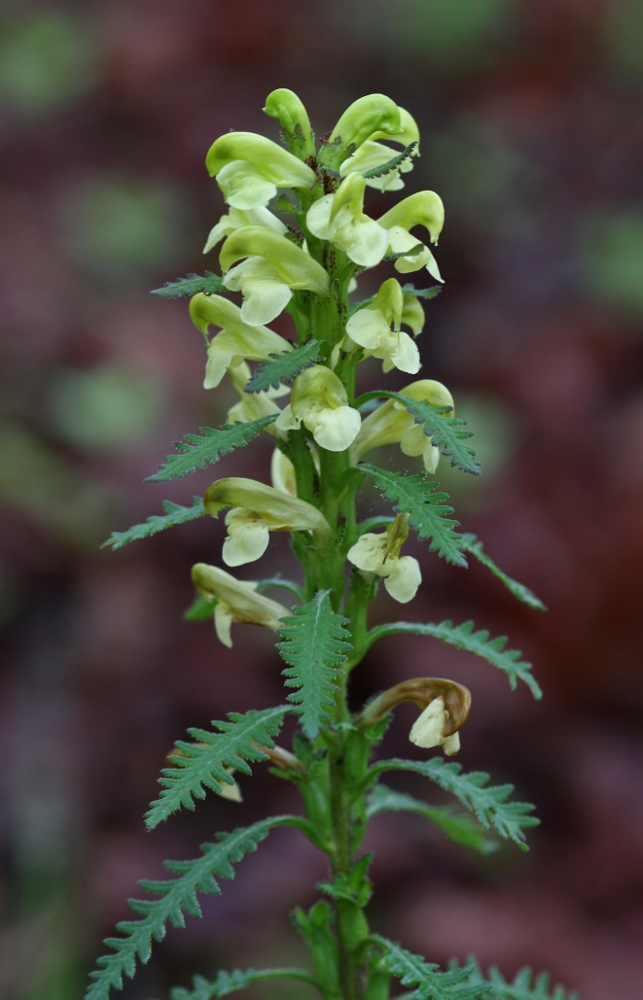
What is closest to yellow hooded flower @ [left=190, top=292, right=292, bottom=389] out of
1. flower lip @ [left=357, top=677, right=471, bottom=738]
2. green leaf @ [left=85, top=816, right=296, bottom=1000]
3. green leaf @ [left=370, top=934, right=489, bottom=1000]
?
flower lip @ [left=357, top=677, right=471, bottom=738]

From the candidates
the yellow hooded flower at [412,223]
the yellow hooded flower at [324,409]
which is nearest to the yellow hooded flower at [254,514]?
the yellow hooded flower at [324,409]

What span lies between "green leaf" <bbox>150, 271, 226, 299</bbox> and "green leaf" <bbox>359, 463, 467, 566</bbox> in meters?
0.31

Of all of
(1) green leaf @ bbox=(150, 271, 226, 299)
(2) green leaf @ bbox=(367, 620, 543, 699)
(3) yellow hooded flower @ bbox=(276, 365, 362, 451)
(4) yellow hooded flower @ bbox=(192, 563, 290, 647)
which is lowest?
(4) yellow hooded flower @ bbox=(192, 563, 290, 647)

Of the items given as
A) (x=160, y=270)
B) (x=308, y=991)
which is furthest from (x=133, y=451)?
(x=308, y=991)

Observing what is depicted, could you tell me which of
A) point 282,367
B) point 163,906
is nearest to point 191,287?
point 282,367

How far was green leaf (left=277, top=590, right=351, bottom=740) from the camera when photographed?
35.5 inches

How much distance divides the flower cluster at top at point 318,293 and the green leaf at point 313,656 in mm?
129

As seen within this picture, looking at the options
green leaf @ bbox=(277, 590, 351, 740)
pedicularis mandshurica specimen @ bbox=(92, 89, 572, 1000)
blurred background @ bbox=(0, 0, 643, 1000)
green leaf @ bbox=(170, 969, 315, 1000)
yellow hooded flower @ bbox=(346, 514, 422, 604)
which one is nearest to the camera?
green leaf @ bbox=(277, 590, 351, 740)

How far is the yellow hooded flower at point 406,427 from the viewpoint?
47.1 inches

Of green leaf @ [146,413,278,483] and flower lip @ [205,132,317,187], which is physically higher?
flower lip @ [205,132,317,187]

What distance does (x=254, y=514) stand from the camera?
1149 mm

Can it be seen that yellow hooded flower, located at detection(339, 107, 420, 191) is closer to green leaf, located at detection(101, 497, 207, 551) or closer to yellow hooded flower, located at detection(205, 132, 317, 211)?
yellow hooded flower, located at detection(205, 132, 317, 211)

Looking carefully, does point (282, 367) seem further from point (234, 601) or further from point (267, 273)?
point (234, 601)

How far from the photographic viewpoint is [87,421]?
417 cm
